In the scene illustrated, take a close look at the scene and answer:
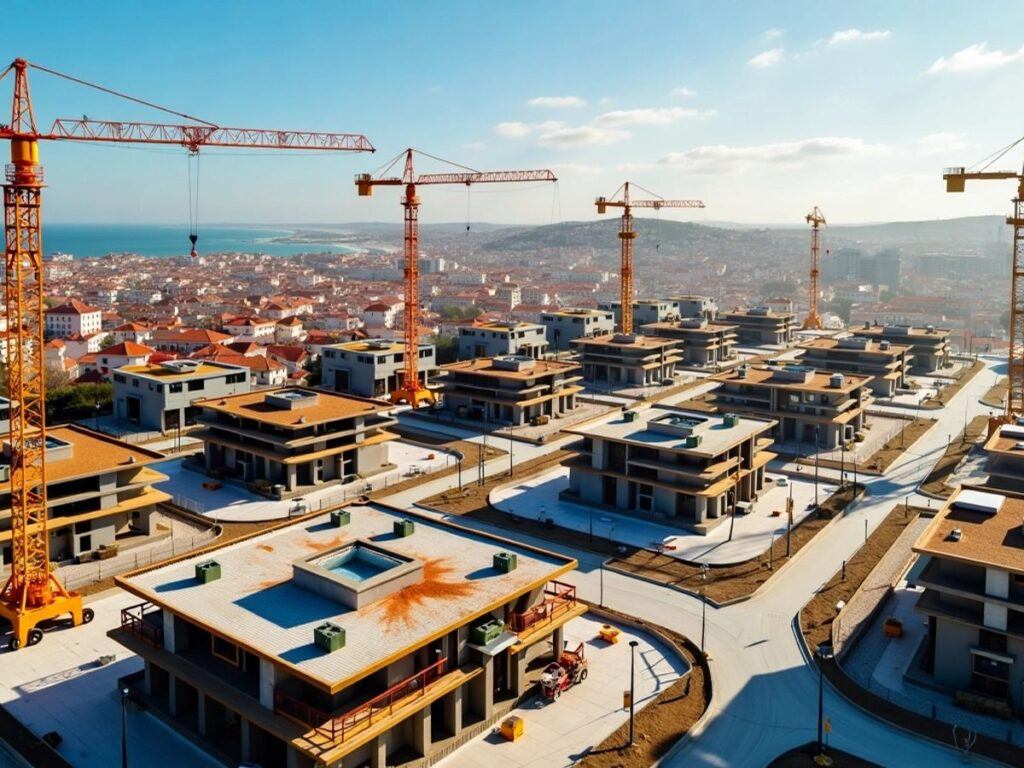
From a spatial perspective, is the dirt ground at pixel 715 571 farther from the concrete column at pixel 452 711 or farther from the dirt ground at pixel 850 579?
the concrete column at pixel 452 711

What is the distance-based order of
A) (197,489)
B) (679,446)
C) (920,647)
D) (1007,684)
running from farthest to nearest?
1. (197,489)
2. (679,446)
3. (920,647)
4. (1007,684)

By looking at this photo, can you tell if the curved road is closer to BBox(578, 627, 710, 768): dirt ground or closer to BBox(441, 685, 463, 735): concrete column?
BBox(578, 627, 710, 768): dirt ground

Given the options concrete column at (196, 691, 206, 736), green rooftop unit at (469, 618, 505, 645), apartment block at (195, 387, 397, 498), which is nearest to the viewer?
concrete column at (196, 691, 206, 736)

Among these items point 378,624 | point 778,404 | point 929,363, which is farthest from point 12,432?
point 929,363

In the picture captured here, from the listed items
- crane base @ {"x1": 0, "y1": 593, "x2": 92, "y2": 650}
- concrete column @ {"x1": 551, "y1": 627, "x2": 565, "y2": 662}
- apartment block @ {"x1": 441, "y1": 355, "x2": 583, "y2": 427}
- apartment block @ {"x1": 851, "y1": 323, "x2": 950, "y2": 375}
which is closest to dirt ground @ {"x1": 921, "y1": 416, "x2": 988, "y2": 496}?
apartment block @ {"x1": 851, "y1": 323, "x2": 950, "y2": 375}

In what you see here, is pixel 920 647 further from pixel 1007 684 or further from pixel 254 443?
pixel 254 443

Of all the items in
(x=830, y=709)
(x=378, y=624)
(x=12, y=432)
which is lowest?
(x=830, y=709)
